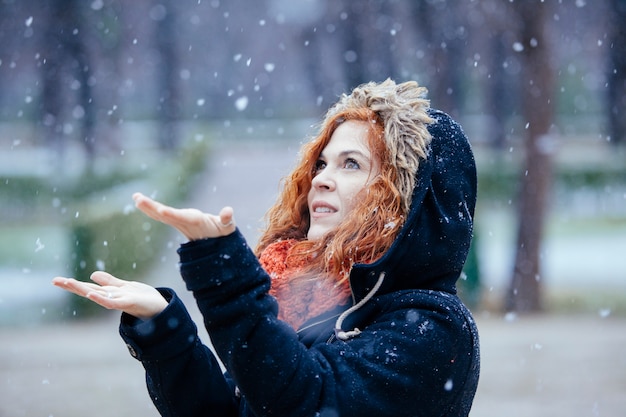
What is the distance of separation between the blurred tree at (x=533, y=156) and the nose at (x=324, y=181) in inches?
357

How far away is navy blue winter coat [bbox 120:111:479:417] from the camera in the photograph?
196cm

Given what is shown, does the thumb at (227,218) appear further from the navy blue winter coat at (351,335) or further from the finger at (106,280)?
the finger at (106,280)

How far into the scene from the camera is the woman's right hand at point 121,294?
7.02 ft

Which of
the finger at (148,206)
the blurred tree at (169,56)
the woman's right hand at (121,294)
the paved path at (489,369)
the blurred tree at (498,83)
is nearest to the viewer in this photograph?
the finger at (148,206)

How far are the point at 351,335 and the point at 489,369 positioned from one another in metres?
6.59

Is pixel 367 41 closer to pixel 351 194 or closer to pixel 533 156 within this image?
pixel 533 156

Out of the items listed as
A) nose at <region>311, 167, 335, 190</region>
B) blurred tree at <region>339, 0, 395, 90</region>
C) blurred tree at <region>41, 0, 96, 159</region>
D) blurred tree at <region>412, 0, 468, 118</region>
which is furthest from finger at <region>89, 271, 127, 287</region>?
blurred tree at <region>41, 0, 96, 159</region>

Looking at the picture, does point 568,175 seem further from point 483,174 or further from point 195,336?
point 195,336

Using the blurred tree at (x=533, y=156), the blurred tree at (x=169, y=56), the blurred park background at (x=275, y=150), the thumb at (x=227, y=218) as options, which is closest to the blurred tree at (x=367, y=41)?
→ the blurred park background at (x=275, y=150)

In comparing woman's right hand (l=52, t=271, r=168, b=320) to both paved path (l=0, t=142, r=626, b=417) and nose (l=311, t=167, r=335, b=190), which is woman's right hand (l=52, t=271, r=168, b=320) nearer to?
nose (l=311, t=167, r=335, b=190)

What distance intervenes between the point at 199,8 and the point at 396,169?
37.9 metres

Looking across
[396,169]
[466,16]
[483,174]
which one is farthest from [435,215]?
[483,174]

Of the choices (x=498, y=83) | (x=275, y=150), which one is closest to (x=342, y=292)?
(x=498, y=83)

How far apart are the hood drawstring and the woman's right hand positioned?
0.44 metres
